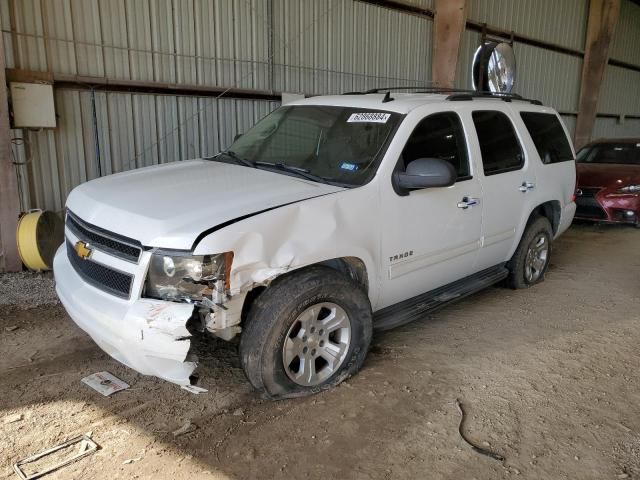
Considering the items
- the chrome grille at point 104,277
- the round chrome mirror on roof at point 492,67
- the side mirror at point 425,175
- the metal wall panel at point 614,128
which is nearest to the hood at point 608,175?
the round chrome mirror on roof at point 492,67

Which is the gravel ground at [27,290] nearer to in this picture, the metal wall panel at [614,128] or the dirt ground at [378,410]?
the dirt ground at [378,410]

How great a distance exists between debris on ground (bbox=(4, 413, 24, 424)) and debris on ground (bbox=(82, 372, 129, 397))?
1.48 ft

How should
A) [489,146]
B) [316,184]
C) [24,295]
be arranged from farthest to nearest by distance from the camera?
1. [24,295]
2. [489,146]
3. [316,184]

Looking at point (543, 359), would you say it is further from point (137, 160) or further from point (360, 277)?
point (137, 160)

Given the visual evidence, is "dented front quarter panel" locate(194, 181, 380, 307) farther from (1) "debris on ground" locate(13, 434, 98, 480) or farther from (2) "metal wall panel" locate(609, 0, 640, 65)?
(2) "metal wall panel" locate(609, 0, 640, 65)

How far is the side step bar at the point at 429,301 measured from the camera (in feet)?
12.8

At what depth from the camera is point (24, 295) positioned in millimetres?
5211

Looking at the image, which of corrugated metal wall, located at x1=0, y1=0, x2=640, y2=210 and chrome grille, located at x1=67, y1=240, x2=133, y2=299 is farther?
corrugated metal wall, located at x1=0, y1=0, x2=640, y2=210

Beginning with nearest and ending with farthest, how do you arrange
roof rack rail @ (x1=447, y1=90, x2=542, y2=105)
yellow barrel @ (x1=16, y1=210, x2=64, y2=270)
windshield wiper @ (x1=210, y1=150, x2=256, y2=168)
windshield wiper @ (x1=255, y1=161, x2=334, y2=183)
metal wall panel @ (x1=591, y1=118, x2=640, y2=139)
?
windshield wiper @ (x1=255, y1=161, x2=334, y2=183) → windshield wiper @ (x1=210, y1=150, x2=256, y2=168) → roof rack rail @ (x1=447, y1=90, x2=542, y2=105) → yellow barrel @ (x1=16, y1=210, x2=64, y2=270) → metal wall panel @ (x1=591, y1=118, x2=640, y2=139)

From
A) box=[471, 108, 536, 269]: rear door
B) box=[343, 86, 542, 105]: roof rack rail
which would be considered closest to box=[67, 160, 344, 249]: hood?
box=[343, 86, 542, 105]: roof rack rail

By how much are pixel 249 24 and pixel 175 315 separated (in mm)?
6068


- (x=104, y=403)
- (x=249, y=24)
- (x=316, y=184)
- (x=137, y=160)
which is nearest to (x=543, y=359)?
(x=316, y=184)

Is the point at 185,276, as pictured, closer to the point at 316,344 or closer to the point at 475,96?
the point at 316,344

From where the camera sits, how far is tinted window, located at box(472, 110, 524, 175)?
181 inches
